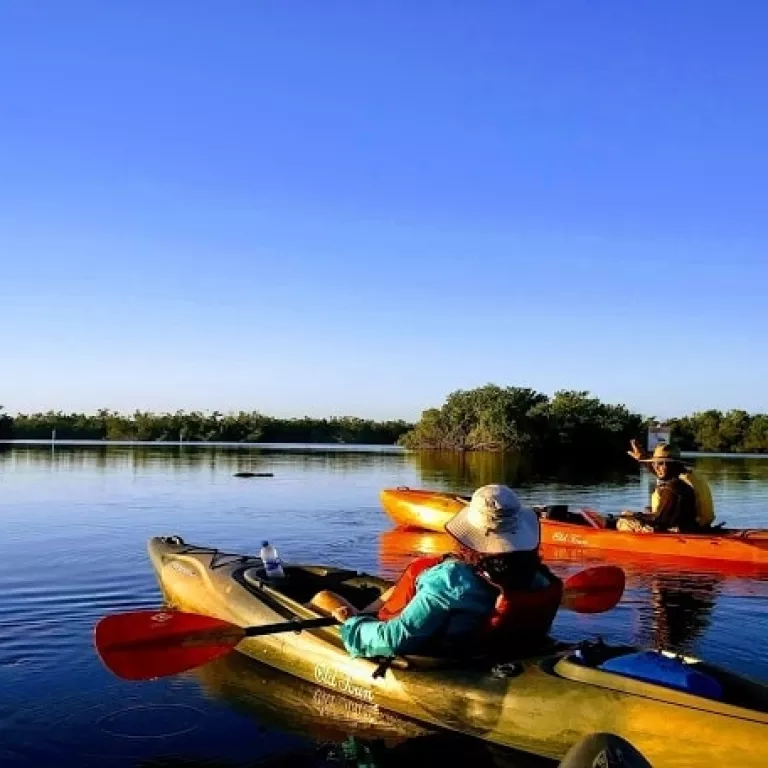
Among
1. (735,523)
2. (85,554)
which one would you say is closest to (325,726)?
(85,554)

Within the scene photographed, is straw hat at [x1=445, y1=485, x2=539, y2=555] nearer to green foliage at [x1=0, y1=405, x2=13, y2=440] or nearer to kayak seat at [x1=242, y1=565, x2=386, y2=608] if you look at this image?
kayak seat at [x1=242, y1=565, x2=386, y2=608]

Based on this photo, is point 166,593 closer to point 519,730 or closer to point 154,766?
point 154,766

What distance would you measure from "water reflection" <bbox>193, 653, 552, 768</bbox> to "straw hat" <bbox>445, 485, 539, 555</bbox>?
46.3 inches

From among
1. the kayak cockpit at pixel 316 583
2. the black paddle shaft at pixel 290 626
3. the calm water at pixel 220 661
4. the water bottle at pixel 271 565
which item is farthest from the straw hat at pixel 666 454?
the black paddle shaft at pixel 290 626

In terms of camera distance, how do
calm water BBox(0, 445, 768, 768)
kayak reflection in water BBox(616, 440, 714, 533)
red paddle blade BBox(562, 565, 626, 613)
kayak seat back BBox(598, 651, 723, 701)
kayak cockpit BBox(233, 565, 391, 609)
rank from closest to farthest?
kayak seat back BBox(598, 651, 723, 701), calm water BBox(0, 445, 768, 768), red paddle blade BBox(562, 565, 626, 613), kayak cockpit BBox(233, 565, 391, 609), kayak reflection in water BBox(616, 440, 714, 533)

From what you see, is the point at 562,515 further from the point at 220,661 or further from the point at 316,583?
the point at 220,661

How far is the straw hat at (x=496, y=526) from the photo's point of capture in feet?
17.6

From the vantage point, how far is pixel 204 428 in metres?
84.6

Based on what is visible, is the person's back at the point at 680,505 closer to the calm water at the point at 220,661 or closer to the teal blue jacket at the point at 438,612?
the calm water at the point at 220,661

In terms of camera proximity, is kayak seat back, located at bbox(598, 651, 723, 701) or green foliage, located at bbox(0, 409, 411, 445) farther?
green foliage, located at bbox(0, 409, 411, 445)

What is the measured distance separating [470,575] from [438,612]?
0.28 metres

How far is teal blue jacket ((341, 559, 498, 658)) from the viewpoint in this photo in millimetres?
5445

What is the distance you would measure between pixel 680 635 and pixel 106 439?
82155 millimetres

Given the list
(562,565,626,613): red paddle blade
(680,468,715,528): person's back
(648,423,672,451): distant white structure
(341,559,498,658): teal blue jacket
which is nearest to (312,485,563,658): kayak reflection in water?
(341,559,498,658): teal blue jacket
